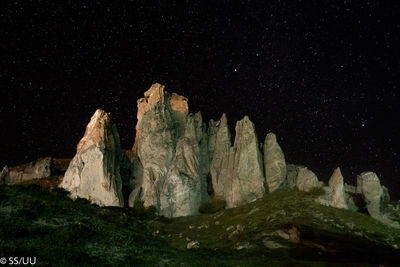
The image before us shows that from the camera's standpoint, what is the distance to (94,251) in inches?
867

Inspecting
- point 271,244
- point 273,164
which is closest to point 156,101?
point 273,164

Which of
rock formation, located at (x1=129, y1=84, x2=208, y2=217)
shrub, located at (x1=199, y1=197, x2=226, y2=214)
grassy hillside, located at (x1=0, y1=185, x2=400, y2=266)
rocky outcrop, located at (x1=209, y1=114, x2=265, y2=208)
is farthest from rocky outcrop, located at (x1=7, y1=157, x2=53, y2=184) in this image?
grassy hillside, located at (x1=0, y1=185, x2=400, y2=266)

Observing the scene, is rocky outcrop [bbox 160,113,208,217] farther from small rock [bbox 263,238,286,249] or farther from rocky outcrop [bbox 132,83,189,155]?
small rock [bbox 263,238,286,249]

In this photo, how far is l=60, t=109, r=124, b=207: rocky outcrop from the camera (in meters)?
84.7

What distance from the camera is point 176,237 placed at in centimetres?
5528

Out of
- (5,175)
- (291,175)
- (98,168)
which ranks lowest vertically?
(291,175)

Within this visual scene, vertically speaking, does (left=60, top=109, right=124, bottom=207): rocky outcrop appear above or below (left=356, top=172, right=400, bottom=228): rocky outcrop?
above

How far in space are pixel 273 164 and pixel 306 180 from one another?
11.0 meters

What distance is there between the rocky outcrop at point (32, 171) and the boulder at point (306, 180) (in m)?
95.6

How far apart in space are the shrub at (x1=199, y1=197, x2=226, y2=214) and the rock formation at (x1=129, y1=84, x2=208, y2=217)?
1.52 m

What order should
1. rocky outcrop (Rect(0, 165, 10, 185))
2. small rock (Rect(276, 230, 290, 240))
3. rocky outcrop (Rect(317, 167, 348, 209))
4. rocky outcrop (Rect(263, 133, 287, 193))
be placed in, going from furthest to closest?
rocky outcrop (Rect(0, 165, 10, 185)) < rocky outcrop (Rect(263, 133, 287, 193)) < rocky outcrop (Rect(317, 167, 348, 209)) < small rock (Rect(276, 230, 290, 240))

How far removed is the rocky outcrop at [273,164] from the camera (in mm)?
84681

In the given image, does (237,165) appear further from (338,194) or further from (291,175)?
(338,194)

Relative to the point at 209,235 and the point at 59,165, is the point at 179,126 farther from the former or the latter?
the point at 59,165
